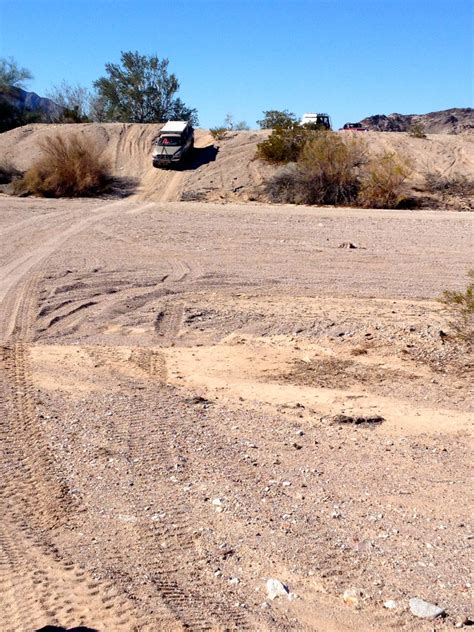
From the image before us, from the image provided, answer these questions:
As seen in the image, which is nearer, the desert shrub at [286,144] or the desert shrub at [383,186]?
the desert shrub at [383,186]

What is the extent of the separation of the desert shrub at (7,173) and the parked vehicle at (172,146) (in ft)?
22.2

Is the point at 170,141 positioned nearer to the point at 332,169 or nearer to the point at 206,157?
the point at 206,157

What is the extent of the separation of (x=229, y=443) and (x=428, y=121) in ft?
309

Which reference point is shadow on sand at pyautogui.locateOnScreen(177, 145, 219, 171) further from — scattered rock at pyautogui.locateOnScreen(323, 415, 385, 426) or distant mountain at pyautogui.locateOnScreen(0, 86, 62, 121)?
scattered rock at pyautogui.locateOnScreen(323, 415, 385, 426)

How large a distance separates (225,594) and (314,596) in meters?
0.56

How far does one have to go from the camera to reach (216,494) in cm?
706

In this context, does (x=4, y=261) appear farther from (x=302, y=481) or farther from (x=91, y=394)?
(x=302, y=481)

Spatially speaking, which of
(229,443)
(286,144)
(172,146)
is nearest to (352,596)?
(229,443)

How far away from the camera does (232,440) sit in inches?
330

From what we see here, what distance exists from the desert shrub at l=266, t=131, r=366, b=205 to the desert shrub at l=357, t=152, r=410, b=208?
60 cm

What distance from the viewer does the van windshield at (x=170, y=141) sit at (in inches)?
1698

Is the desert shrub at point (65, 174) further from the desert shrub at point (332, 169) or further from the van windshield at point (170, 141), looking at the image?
the desert shrub at point (332, 169)

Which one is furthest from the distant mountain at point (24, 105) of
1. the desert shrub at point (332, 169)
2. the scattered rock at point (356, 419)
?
the scattered rock at point (356, 419)

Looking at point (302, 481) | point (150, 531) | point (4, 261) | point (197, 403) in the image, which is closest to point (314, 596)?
point (150, 531)
